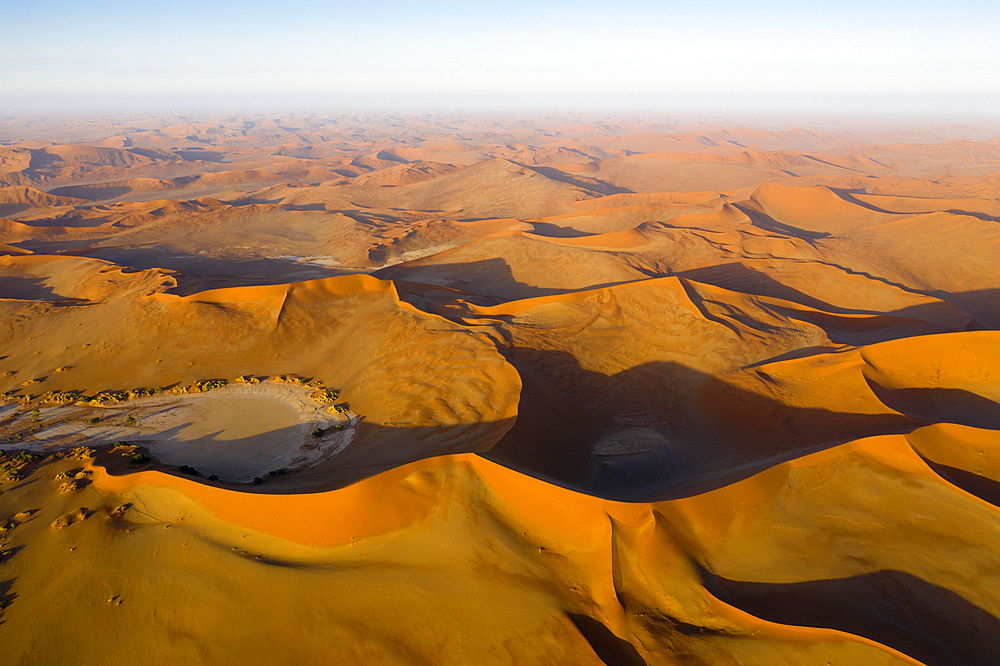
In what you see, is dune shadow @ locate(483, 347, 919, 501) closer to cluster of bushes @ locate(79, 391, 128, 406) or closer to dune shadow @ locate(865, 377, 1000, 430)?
dune shadow @ locate(865, 377, 1000, 430)

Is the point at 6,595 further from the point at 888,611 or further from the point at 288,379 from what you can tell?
the point at 888,611

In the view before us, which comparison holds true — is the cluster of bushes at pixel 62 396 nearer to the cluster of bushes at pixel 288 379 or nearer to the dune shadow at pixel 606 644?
the cluster of bushes at pixel 288 379

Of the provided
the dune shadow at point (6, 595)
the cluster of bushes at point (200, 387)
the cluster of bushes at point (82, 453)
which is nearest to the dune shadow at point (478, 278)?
the cluster of bushes at point (200, 387)

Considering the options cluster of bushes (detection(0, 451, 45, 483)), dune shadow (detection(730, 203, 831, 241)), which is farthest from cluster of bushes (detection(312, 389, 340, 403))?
dune shadow (detection(730, 203, 831, 241))

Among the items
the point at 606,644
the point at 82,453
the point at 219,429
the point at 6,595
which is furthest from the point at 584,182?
the point at 6,595

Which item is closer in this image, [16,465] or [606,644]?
[606,644]

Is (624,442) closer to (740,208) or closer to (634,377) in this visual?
(634,377)

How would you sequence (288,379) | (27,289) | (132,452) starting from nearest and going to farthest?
(132,452), (288,379), (27,289)
